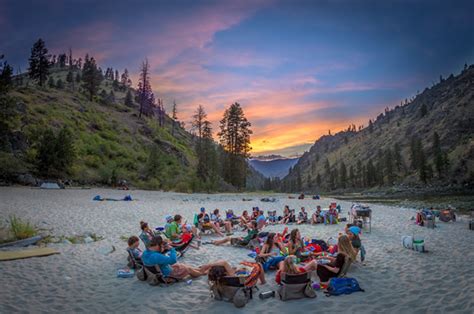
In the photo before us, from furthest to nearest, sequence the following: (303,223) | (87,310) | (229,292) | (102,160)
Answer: (102,160), (303,223), (229,292), (87,310)

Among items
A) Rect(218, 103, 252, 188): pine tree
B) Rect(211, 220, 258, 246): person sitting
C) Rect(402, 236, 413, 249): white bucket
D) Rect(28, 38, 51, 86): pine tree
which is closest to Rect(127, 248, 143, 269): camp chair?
Rect(211, 220, 258, 246): person sitting

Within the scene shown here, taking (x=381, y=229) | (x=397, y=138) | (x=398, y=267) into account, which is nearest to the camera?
(x=398, y=267)

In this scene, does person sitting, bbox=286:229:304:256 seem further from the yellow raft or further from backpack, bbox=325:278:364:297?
the yellow raft

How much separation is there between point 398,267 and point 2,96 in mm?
29386

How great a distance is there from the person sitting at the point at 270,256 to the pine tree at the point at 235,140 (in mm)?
48111

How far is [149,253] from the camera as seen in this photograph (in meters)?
7.75

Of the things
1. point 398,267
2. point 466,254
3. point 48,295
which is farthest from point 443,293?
point 48,295

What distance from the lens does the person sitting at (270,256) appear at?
29.3 ft

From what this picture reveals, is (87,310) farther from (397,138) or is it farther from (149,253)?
(397,138)

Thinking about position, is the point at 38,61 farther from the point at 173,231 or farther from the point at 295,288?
the point at 295,288

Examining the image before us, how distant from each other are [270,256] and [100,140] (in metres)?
50.5

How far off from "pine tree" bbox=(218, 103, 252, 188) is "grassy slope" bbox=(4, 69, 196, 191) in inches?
334

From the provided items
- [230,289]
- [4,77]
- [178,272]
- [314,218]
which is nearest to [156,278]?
[178,272]

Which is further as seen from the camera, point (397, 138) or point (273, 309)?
point (397, 138)
